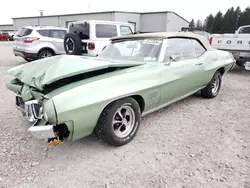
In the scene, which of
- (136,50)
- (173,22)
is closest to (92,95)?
(136,50)

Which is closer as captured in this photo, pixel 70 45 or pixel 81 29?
pixel 70 45

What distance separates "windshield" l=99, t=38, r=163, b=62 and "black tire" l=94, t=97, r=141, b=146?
0.93 m

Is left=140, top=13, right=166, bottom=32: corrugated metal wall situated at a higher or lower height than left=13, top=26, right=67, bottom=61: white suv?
higher

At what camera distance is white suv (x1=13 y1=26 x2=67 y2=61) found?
852 cm

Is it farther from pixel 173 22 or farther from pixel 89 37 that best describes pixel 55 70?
pixel 173 22

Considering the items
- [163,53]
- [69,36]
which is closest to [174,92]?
[163,53]

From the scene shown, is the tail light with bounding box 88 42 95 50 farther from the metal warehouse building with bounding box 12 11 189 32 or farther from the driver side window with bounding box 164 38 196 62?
the metal warehouse building with bounding box 12 11 189 32

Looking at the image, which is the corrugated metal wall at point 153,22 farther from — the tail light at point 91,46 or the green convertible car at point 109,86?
the green convertible car at point 109,86

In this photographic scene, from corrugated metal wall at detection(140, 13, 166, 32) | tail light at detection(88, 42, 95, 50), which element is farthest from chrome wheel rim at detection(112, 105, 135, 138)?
corrugated metal wall at detection(140, 13, 166, 32)

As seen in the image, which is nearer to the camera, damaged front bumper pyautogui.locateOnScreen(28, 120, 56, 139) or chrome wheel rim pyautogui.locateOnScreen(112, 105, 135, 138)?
damaged front bumper pyautogui.locateOnScreen(28, 120, 56, 139)

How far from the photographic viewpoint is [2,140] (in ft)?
9.78

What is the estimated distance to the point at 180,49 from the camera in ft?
12.7

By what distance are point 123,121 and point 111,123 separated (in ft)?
1.08

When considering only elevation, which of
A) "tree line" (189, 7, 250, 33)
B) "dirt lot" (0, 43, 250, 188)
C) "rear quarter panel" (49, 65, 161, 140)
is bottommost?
"dirt lot" (0, 43, 250, 188)
